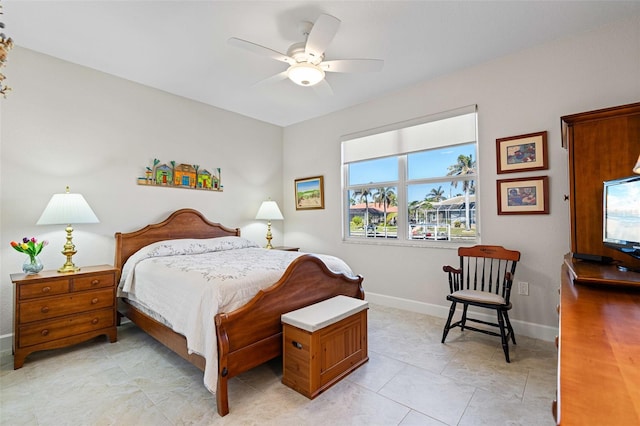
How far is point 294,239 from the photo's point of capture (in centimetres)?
487

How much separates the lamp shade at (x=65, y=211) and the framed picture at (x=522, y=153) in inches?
155

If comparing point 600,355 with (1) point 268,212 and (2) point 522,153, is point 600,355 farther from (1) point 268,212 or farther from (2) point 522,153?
(1) point 268,212

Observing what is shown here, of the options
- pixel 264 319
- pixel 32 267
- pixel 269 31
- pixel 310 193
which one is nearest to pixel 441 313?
pixel 264 319

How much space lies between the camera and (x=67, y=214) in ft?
8.52

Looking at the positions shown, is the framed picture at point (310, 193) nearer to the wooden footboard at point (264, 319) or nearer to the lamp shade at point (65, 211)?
the wooden footboard at point (264, 319)

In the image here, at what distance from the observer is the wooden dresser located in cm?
47

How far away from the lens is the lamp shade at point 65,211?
2.56m

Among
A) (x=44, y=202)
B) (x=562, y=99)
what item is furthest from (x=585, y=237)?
(x=44, y=202)

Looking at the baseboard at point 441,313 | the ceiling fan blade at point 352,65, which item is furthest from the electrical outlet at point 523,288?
the ceiling fan blade at point 352,65

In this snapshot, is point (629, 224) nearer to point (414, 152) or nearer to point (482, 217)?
point (482, 217)

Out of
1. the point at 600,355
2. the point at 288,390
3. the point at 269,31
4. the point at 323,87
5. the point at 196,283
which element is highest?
the point at 269,31

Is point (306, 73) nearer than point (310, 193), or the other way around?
point (306, 73)

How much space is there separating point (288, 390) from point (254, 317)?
0.55 metres

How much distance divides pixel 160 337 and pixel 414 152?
126 inches
